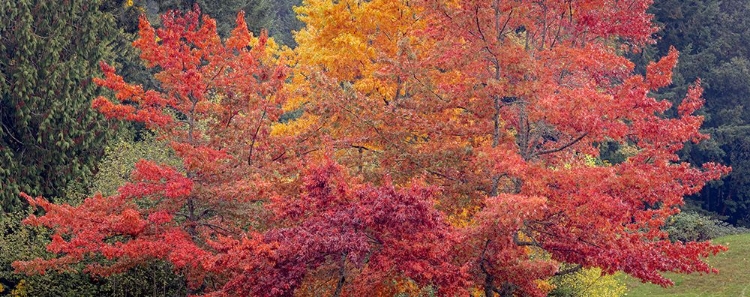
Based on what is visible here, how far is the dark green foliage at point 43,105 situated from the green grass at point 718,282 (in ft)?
67.5

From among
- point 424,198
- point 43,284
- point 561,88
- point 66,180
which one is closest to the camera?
point 424,198

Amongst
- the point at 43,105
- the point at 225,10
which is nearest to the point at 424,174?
the point at 43,105

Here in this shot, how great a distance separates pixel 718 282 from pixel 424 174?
60.7 feet

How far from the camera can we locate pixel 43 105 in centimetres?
2192

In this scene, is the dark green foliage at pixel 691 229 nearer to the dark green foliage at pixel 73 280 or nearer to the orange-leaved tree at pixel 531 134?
the orange-leaved tree at pixel 531 134

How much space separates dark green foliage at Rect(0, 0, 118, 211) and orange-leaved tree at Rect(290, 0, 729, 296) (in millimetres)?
9757

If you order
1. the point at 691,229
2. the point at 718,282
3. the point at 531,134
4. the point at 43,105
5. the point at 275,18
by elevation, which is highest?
the point at 275,18

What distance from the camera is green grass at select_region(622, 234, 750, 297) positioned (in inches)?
1056

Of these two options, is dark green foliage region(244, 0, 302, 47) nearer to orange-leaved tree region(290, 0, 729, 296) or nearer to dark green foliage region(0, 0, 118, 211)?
dark green foliage region(0, 0, 118, 211)

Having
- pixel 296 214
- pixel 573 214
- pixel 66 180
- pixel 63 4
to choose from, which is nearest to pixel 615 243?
pixel 573 214

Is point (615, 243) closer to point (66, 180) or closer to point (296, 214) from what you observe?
point (296, 214)

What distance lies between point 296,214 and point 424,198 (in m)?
2.11

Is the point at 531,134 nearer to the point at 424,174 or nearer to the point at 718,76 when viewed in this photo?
the point at 424,174

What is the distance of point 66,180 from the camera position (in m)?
22.3
